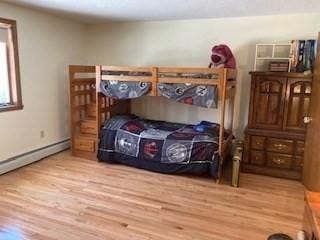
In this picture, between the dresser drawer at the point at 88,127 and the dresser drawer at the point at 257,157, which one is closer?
the dresser drawer at the point at 257,157

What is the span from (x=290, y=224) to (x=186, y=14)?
2853mm

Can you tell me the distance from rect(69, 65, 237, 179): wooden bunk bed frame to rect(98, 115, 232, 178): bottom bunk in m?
0.15

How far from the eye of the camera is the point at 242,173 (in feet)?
12.1

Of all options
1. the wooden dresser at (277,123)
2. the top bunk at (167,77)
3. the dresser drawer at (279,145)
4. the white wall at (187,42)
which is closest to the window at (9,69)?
the top bunk at (167,77)

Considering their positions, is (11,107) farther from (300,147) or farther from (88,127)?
(300,147)

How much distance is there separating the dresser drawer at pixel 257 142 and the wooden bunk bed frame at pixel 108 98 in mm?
335

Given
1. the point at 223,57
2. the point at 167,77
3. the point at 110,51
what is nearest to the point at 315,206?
the point at 167,77

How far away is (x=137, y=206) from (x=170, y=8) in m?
2.37

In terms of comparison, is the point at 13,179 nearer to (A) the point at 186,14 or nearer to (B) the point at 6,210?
(B) the point at 6,210

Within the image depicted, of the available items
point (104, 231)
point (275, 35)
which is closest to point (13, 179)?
point (104, 231)

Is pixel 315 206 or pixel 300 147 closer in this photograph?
pixel 315 206

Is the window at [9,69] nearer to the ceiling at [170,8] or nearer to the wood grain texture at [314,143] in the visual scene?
the ceiling at [170,8]

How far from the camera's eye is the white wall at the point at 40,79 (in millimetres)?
3631

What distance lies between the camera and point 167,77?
11.5 feet
